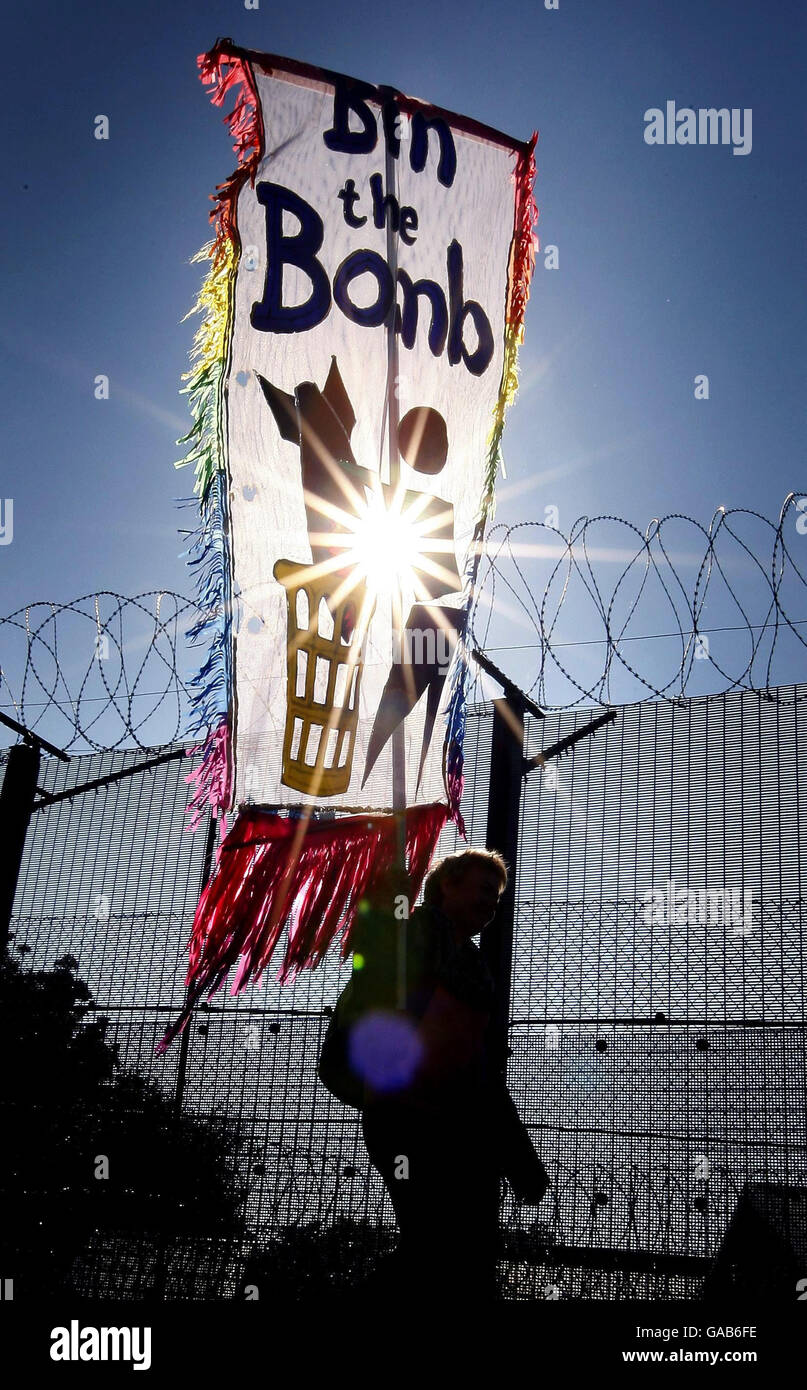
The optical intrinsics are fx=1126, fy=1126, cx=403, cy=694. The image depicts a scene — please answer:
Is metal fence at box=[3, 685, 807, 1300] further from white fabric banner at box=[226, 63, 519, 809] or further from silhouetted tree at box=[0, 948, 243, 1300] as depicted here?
white fabric banner at box=[226, 63, 519, 809]

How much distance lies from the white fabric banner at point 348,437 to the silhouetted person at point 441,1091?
31.7 inches

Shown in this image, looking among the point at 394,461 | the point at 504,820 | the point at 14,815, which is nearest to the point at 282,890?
the point at 394,461

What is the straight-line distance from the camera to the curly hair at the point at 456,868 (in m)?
2.92

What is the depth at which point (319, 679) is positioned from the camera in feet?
11.6

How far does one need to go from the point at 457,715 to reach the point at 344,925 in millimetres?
844

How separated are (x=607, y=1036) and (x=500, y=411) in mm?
2665

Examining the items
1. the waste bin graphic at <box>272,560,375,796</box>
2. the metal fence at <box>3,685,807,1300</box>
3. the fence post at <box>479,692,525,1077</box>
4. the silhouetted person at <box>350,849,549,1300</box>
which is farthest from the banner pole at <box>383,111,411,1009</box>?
the metal fence at <box>3,685,807,1300</box>

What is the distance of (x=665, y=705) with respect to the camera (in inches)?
213

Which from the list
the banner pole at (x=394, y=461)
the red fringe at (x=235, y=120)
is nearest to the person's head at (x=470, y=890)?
the banner pole at (x=394, y=461)

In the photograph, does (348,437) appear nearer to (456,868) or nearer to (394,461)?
(394,461)

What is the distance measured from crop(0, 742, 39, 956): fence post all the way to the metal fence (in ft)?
3.64

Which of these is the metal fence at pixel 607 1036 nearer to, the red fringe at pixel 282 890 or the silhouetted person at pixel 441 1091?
the red fringe at pixel 282 890

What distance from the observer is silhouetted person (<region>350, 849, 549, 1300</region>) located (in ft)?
8.13
